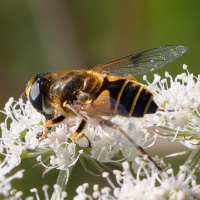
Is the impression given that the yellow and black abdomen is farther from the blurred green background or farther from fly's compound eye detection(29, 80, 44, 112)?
the blurred green background

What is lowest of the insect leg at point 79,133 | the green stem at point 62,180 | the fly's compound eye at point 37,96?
the green stem at point 62,180

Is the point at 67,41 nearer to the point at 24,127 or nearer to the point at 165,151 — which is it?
the point at 165,151

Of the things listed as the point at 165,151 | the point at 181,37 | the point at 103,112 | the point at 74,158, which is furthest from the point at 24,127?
the point at 181,37

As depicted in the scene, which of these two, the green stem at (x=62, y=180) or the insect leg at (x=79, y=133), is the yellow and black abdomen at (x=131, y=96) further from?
the green stem at (x=62, y=180)

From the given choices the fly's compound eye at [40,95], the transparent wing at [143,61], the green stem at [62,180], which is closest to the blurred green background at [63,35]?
the transparent wing at [143,61]

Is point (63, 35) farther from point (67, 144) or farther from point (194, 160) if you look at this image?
point (194, 160)

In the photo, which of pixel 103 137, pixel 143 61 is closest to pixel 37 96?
pixel 103 137
